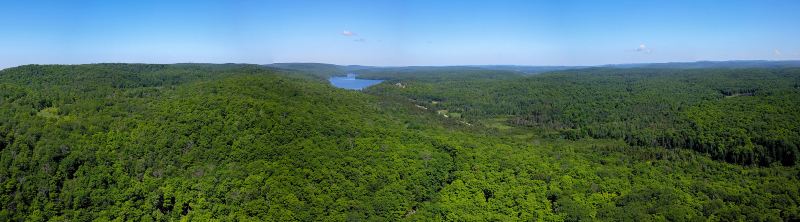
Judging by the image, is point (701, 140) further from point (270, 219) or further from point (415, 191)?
point (270, 219)

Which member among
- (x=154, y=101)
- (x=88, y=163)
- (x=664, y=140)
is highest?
(x=154, y=101)

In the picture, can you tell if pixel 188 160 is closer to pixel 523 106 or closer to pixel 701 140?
pixel 701 140

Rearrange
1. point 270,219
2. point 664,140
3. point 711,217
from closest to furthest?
point 270,219, point 711,217, point 664,140

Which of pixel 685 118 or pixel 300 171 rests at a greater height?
pixel 300 171

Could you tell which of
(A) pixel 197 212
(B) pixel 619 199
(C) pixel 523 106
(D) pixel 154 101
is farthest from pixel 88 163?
(C) pixel 523 106

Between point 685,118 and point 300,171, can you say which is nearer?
point 300,171

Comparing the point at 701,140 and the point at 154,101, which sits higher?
the point at 154,101

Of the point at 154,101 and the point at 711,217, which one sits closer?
the point at 711,217

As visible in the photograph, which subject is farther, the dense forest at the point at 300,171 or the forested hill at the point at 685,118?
the forested hill at the point at 685,118

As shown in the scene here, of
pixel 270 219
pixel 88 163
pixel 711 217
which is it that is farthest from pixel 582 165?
pixel 88 163

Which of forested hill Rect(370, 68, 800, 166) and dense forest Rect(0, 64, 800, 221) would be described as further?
forested hill Rect(370, 68, 800, 166)

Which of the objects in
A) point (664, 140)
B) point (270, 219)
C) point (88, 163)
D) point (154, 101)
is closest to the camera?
point (270, 219)
